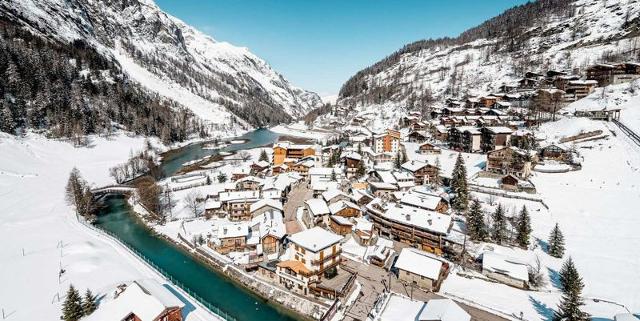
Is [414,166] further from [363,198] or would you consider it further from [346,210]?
[346,210]

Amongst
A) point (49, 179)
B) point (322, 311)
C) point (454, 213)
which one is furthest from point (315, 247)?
point (49, 179)

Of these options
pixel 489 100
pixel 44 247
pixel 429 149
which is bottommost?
pixel 44 247

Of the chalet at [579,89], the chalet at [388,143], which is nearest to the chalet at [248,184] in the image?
the chalet at [388,143]

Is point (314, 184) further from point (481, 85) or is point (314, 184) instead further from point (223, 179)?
point (481, 85)

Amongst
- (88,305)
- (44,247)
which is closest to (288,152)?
(44,247)

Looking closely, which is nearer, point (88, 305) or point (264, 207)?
point (88, 305)

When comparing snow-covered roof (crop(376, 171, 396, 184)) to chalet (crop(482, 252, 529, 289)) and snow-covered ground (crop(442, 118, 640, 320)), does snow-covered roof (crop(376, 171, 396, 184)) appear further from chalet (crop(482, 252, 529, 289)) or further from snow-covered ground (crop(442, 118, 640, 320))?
chalet (crop(482, 252, 529, 289))

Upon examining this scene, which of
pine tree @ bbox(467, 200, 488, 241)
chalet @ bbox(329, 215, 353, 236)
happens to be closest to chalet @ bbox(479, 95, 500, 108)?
pine tree @ bbox(467, 200, 488, 241)

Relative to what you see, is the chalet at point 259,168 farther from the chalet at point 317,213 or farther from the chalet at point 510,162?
the chalet at point 510,162
